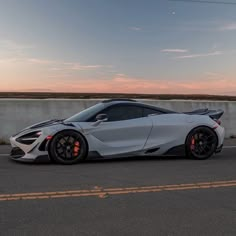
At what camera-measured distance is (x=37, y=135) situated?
8.48m

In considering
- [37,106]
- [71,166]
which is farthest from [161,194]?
[37,106]

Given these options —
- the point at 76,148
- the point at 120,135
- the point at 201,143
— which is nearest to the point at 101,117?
the point at 120,135

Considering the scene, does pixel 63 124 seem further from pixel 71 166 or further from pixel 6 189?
pixel 6 189

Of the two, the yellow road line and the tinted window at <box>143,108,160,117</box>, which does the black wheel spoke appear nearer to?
the tinted window at <box>143,108,160,117</box>

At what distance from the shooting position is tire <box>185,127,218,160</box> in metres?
9.46

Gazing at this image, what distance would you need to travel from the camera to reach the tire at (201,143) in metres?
9.46

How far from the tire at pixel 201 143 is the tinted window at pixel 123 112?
1220mm

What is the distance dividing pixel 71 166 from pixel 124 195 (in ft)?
8.30

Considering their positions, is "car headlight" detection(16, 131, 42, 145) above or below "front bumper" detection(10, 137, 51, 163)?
above

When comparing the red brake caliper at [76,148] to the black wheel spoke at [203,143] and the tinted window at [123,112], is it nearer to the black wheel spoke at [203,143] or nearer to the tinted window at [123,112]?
the tinted window at [123,112]

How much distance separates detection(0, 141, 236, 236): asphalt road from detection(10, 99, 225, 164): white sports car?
12.9 inches

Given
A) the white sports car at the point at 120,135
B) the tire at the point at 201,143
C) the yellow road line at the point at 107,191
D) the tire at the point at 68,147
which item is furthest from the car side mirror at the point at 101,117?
the yellow road line at the point at 107,191

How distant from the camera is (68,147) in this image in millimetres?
8633

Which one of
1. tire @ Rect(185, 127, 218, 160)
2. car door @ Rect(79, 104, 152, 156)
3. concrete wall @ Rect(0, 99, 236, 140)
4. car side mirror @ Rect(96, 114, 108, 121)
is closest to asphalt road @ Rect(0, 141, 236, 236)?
car door @ Rect(79, 104, 152, 156)
